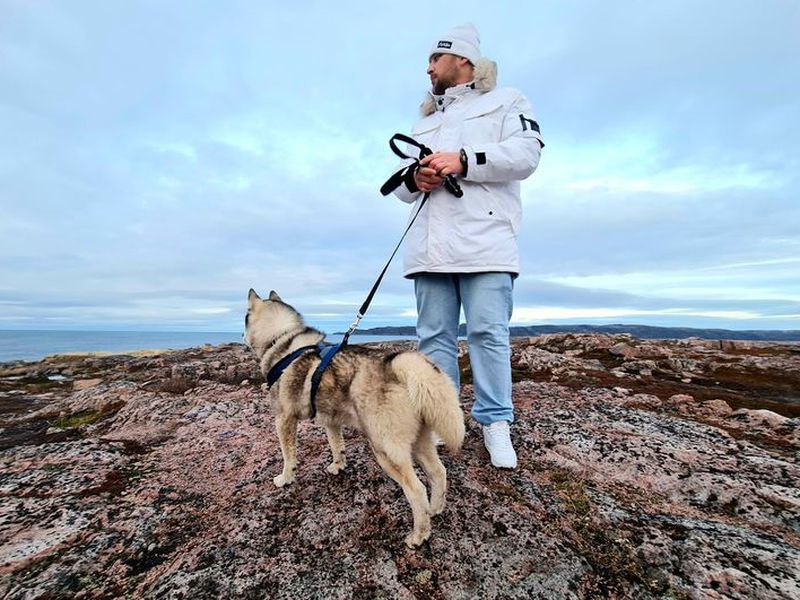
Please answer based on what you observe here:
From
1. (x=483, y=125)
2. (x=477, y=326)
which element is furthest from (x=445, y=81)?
(x=477, y=326)

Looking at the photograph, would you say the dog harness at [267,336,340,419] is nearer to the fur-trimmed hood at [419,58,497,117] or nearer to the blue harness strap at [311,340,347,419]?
the blue harness strap at [311,340,347,419]

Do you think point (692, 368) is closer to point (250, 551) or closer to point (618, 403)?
point (618, 403)

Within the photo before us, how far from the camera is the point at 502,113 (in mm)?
5230

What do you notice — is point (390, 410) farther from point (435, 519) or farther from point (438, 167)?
point (438, 167)

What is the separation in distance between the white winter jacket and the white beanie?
1.29 feet

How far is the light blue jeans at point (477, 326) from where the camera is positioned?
16.1 ft

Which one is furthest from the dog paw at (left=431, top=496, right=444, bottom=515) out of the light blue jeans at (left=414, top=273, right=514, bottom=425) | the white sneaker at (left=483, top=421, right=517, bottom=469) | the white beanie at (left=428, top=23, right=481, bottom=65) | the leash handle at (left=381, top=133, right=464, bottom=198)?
the white beanie at (left=428, top=23, right=481, bottom=65)

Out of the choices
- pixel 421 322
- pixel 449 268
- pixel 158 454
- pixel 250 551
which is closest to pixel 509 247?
pixel 449 268

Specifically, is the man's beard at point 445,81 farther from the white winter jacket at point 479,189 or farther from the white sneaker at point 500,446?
the white sneaker at point 500,446

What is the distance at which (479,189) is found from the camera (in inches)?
198

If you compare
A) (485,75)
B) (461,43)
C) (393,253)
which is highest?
(461,43)

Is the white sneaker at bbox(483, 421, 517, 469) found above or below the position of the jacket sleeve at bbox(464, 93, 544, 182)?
below

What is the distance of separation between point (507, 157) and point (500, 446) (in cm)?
362

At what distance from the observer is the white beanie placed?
5270 mm
